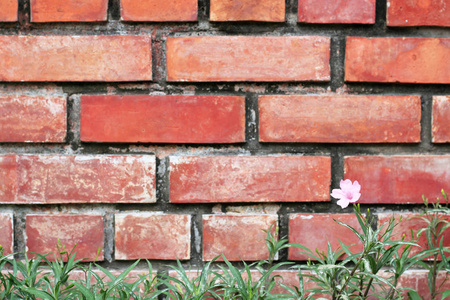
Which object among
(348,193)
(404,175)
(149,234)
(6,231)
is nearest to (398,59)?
(404,175)

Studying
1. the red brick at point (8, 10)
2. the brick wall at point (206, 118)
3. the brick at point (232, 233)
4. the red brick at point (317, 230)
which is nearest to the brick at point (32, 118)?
the brick wall at point (206, 118)

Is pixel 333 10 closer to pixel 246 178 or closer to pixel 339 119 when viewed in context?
pixel 339 119

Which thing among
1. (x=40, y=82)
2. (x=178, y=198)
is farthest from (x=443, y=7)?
(x=40, y=82)

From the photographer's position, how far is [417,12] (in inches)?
33.6

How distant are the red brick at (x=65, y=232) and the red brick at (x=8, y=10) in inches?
17.8

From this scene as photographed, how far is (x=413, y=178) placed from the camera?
0.87 m

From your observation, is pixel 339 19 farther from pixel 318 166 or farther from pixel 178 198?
pixel 178 198

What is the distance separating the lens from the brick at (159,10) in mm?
843

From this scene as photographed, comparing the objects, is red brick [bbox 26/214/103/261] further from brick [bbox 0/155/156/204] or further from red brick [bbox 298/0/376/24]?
red brick [bbox 298/0/376/24]

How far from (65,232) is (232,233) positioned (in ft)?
1.27

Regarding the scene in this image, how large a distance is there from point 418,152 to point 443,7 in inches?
13.2

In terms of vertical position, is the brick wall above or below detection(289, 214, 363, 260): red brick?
above

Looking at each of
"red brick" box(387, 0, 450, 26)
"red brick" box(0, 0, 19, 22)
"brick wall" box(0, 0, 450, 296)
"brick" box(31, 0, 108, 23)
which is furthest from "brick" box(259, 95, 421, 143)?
"red brick" box(0, 0, 19, 22)

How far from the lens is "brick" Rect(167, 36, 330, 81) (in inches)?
33.5
